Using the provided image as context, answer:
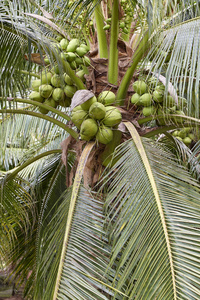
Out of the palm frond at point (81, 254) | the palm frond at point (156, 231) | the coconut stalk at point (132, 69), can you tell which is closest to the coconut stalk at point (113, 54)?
the coconut stalk at point (132, 69)

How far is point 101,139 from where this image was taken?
1756 mm

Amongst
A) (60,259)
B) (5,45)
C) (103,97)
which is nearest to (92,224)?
(60,259)

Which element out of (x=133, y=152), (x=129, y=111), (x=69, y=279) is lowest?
(x=69, y=279)

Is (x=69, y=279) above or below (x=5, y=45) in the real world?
below

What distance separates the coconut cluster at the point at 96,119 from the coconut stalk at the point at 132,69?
0.58 ft

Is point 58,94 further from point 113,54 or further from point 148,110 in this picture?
point 148,110

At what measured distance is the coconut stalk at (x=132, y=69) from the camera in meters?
1.77

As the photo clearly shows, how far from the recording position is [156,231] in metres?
1.30

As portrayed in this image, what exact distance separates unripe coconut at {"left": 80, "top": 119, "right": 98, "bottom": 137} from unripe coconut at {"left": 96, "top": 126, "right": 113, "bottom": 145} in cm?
3

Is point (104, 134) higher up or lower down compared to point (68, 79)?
lower down

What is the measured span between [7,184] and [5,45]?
1.03 meters

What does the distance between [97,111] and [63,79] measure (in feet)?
1.21

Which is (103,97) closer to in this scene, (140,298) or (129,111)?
(129,111)

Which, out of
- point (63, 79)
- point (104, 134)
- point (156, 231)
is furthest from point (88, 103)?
point (156, 231)
